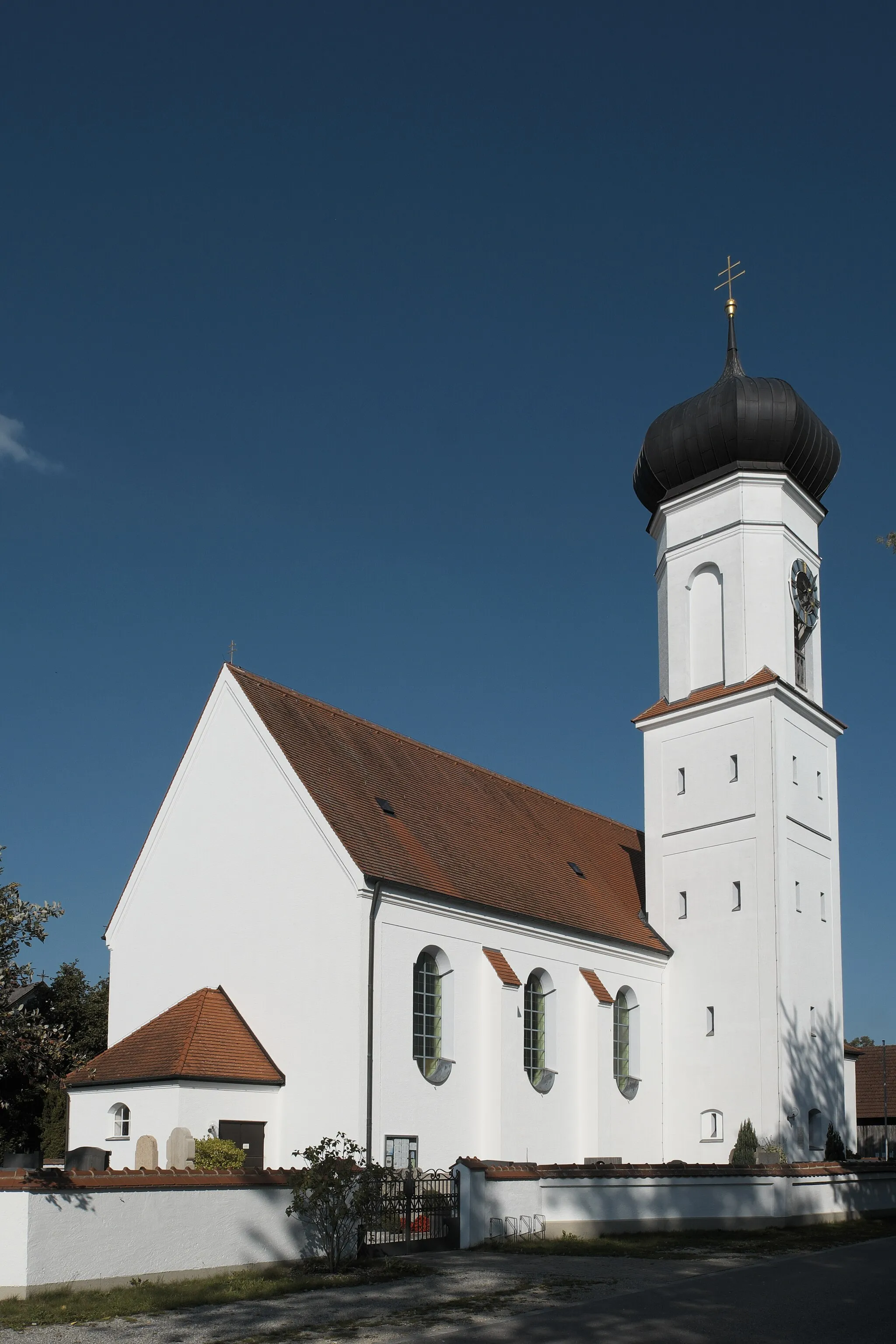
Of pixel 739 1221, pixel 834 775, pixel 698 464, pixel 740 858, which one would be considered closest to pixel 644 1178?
pixel 739 1221

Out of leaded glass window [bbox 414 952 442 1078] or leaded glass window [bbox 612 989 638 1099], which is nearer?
leaded glass window [bbox 414 952 442 1078]

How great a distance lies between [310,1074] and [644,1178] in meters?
6.16

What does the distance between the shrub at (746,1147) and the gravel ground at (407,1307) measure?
35.4 ft

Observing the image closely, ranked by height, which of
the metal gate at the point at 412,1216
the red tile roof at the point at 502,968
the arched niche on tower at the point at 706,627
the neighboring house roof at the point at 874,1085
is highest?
the arched niche on tower at the point at 706,627

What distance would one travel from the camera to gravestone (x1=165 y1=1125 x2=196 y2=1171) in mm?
21656

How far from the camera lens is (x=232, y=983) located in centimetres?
2541

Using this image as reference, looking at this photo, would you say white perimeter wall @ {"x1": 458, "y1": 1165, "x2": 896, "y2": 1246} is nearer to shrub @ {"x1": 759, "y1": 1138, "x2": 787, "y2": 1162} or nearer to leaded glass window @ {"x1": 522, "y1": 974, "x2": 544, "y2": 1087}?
shrub @ {"x1": 759, "y1": 1138, "x2": 787, "y2": 1162}

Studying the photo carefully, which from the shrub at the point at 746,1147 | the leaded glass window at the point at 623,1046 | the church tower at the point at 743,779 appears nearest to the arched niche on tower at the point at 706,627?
the church tower at the point at 743,779

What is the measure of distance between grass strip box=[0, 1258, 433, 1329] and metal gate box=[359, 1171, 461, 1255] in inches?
26.8

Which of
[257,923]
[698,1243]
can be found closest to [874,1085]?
[698,1243]

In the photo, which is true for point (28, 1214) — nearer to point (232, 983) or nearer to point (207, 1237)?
point (207, 1237)

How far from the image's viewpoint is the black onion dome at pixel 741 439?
32.7 meters

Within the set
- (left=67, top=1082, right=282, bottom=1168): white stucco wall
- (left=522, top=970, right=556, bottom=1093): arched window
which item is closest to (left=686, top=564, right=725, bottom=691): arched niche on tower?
(left=522, top=970, right=556, bottom=1093): arched window

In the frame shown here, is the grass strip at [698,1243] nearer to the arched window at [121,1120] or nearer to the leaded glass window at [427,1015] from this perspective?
the leaded glass window at [427,1015]
